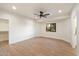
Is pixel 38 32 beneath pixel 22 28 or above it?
beneath

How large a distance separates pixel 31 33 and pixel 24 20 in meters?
0.55

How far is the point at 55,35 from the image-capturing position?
2.55 metres

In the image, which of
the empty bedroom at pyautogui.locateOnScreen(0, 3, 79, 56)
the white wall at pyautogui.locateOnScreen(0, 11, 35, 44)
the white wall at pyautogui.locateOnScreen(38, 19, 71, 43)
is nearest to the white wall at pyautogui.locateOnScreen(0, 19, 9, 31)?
the empty bedroom at pyautogui.locateOnScreen(0, 3, 79, 56)

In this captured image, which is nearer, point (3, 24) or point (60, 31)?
point (60, 31)

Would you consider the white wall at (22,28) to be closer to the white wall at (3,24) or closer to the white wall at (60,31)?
the white wall at (3,24)

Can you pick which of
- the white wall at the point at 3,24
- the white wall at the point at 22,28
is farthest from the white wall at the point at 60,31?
the white wall at the point at 3,24

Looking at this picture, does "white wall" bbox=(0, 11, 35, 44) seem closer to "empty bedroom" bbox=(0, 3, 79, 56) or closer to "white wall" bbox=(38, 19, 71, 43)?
"empty bedroom" bbox=(0, 3, 79, 56)

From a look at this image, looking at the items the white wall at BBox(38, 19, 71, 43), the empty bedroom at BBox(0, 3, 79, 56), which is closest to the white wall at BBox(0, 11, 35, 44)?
the empty bedroom at BBox(0, 3, 79, 56)

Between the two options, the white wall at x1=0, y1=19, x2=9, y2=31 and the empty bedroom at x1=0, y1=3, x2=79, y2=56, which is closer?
the empty bedroom at x1=0, y1=3, x2=79, y2=56

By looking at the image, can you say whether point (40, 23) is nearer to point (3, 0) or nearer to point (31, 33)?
point (31, 33)

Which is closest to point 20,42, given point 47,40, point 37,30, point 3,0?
point 37,30

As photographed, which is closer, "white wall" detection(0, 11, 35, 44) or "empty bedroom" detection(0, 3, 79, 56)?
"empty bedroom" detection(0, 3, 79, 56)

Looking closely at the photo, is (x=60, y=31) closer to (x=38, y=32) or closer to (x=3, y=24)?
(x=38, y=32)

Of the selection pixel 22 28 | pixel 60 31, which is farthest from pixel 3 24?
pixel 60 31
